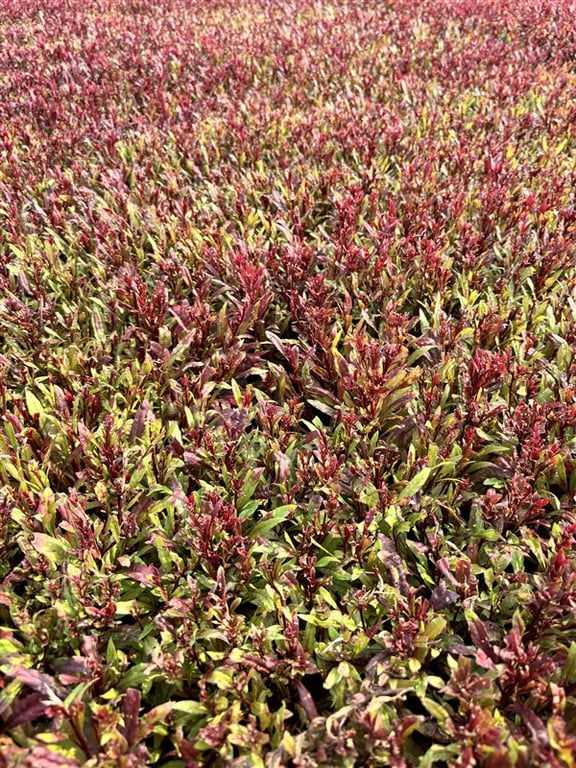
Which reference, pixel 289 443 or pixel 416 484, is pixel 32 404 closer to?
pixel 289 443

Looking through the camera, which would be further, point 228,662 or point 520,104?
point 520,104

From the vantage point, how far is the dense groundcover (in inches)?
81.5

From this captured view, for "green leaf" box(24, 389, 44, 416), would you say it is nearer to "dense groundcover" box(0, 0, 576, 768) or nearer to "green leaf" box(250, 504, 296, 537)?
"dense groundcover" box(0, 0, 576, 768)

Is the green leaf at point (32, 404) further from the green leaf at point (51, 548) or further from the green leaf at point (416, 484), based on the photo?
the green leaf at point (416, 484)

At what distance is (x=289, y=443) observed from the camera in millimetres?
2883

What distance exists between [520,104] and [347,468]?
5121mm

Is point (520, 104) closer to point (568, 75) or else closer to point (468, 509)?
point (568, 75)

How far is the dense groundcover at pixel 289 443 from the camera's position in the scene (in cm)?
207

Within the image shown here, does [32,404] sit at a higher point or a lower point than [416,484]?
higher

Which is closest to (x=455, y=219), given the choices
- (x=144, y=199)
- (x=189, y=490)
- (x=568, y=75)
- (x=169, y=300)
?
Result: (x=169, y=300)

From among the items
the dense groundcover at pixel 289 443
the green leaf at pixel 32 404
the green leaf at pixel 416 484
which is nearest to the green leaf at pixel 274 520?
the dense groundcover at pixel 289 443

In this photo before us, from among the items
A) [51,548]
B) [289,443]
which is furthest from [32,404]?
[289,443]

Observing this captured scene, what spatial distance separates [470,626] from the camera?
7.25ft

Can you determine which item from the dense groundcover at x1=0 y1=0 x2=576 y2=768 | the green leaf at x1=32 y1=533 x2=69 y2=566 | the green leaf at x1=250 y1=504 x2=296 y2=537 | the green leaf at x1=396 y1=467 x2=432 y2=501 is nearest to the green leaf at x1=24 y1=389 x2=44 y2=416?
the dense groundcover at x1=0 y1=0 x2=576 y2=768
